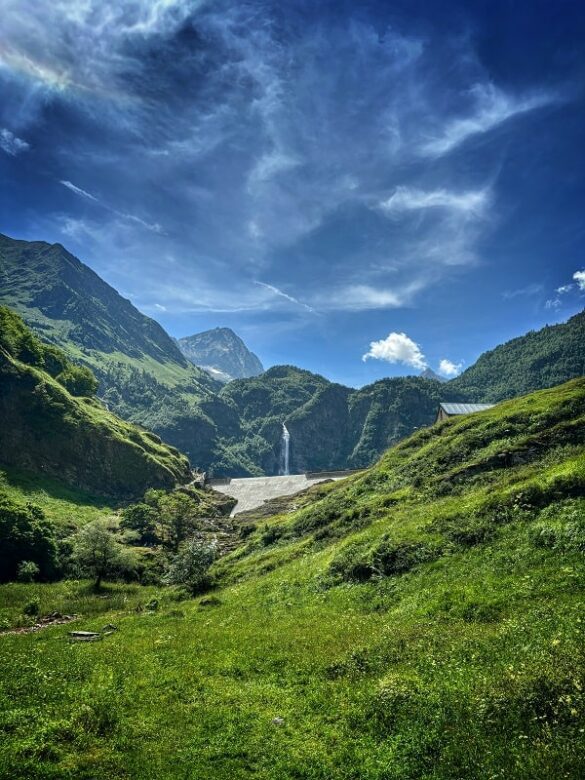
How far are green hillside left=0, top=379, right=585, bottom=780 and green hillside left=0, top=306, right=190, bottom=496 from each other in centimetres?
10551

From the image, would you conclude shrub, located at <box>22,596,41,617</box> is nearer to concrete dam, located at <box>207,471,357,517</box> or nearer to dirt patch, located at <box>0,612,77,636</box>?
dirt patch, located at <box>0,612,77,636</box>

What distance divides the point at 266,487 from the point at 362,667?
17263 cm

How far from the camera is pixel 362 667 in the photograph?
18.3 meters

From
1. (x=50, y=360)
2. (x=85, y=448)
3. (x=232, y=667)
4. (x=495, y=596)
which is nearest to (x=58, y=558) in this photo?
(x=232, y=667)

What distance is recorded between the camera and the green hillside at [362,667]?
1257 centimetres

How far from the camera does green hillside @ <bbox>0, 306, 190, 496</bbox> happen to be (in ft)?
426

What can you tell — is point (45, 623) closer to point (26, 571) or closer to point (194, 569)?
point (194, 569)

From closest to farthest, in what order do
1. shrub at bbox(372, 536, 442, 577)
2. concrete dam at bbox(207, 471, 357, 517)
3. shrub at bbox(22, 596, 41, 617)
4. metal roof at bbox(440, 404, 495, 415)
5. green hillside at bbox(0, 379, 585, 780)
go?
green hillside at bbox(0, 379, 585, 780), shrub at bbox(372, 536, 442, 577), shrub at bbox(22, 596, 41, 617), metal roof at bbox(440, 404, 495, 415), concrete dam at bbox(207, 471, 357, 517)

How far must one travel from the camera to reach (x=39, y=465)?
420ft

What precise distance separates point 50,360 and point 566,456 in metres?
199

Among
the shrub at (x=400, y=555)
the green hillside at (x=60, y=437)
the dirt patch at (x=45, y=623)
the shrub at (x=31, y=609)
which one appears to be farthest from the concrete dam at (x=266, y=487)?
the shrub at (x=400, y=555)

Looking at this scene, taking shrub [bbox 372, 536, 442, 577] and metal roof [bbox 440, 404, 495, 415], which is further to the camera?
metal roof [bbox 440, 404, 495, 415]

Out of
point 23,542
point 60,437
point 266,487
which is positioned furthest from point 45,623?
point 266,487

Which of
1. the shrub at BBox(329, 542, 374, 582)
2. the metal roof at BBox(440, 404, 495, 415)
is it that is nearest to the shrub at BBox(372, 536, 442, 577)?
the shrub at BBox(329, 542, 374, 582)
